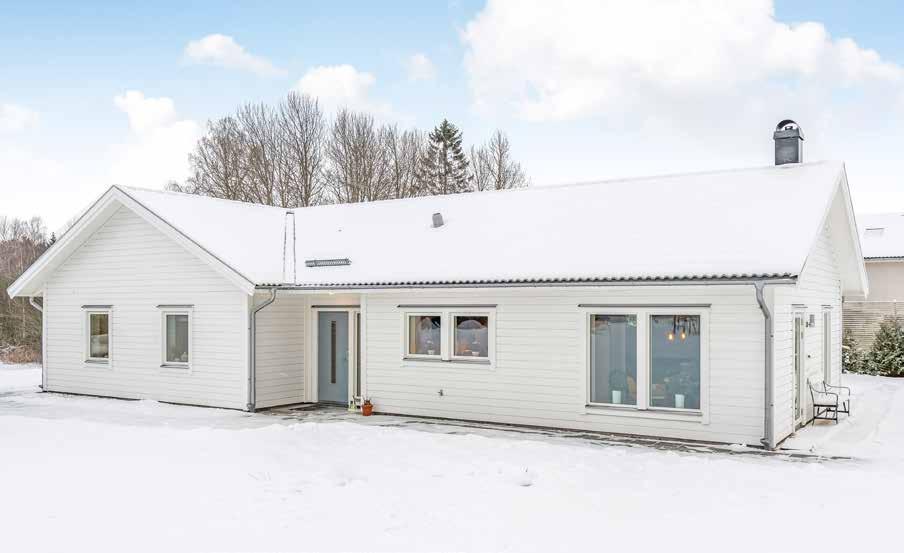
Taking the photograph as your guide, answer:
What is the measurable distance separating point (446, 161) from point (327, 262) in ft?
87.4

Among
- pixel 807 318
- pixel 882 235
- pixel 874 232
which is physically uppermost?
pixel 874 232

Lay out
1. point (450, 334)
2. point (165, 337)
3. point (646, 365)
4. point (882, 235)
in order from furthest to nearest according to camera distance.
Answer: point (882, 235) < point (165, 337) < point (450, 334) < point (646, 365)

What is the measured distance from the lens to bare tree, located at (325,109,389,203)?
35469 mm

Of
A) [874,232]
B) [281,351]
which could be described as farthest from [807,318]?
[874,232]

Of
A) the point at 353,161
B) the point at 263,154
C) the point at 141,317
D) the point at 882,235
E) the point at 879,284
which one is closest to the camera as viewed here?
the point at 141,317

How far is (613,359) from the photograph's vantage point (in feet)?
39.6

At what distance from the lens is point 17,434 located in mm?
12016

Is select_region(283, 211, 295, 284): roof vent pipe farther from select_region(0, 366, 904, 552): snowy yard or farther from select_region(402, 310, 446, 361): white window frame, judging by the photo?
select_region(0, 366, 904, 552): snowy yard

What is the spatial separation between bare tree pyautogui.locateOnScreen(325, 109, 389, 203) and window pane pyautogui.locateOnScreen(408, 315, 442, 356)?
22026 millimetres

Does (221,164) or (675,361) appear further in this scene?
(221,164)

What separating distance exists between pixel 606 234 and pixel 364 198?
23819mm

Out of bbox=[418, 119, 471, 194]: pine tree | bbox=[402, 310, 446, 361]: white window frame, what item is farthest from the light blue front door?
bbox=[418, 119, 471, 194]: pine tree

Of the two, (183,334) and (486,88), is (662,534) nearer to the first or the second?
(183,334)

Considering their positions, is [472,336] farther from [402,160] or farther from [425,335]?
[402,160]
